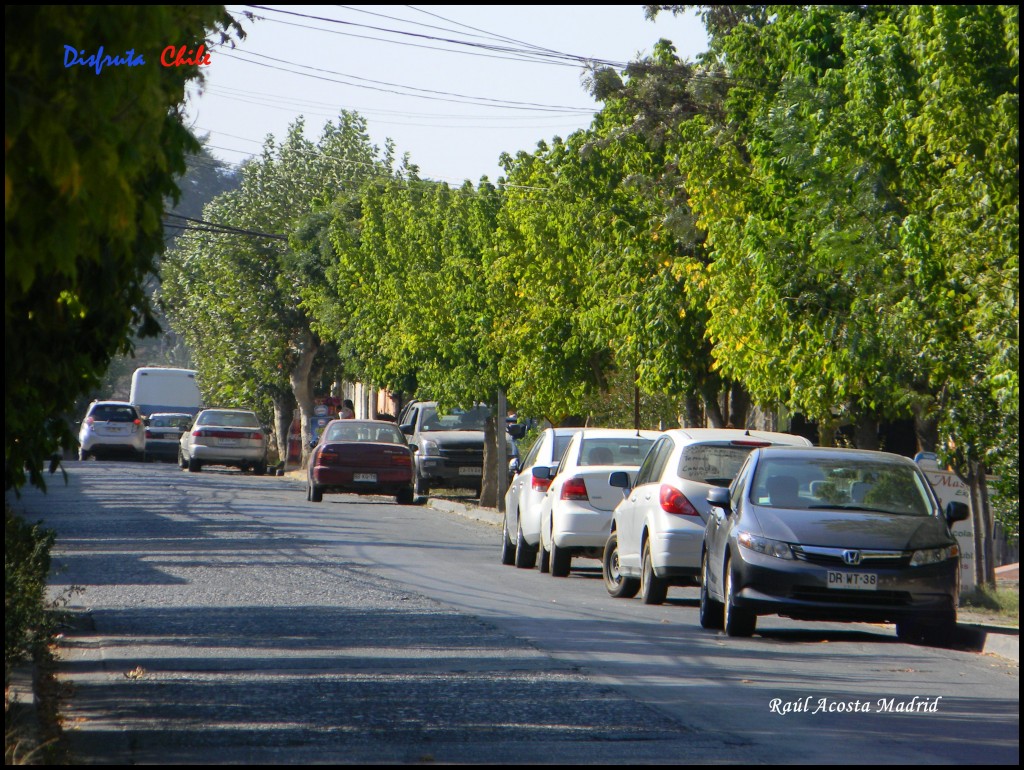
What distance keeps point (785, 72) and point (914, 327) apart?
5.15 meters

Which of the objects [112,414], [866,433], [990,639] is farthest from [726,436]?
[112,414]

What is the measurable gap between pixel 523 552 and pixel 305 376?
40.3 metres

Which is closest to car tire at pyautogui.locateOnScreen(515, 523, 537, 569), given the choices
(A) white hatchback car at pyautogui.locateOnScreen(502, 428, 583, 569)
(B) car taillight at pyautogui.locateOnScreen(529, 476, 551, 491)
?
(A) white hatchback car at pyautogui.locateOnScreen(502, 428, 583, 569)

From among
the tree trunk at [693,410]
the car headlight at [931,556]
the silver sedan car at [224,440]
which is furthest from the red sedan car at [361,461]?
the car headlight at [931,556]

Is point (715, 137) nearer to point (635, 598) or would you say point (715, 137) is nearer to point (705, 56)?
point (705, 56)

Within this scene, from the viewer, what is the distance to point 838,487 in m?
12.8

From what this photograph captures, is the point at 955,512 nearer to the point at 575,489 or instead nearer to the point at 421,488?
the point at 575,489

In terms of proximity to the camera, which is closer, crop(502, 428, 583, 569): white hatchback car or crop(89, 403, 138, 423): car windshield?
crop(502, 428, 583, 569): white hatchback car

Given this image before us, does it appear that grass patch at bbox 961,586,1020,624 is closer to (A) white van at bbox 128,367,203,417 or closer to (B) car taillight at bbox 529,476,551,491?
(B) car taillight at bbox 529,476,551,491

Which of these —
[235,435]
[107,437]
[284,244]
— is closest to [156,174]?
[235,435]

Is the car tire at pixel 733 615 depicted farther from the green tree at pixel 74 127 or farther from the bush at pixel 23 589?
the green tree at pixel 74 127

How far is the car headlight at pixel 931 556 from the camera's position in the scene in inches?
475

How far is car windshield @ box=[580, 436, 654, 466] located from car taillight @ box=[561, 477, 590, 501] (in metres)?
0.34

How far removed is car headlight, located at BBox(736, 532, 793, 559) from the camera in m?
12.0
